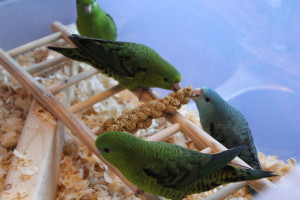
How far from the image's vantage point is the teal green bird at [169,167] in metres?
1.05

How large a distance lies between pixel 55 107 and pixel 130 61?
0.43 metres

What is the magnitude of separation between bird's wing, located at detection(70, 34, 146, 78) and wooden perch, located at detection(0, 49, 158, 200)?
0.30 meters

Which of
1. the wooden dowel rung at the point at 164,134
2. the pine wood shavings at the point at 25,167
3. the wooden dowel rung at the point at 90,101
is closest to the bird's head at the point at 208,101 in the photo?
the wooden dowel rung at the point at 164,134

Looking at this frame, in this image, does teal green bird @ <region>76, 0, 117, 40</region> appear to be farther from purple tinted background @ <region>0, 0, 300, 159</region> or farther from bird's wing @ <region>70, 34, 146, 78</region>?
purple tinted background @ <region>0, 0, 300, 159</region>

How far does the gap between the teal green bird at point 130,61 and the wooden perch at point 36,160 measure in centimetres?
38

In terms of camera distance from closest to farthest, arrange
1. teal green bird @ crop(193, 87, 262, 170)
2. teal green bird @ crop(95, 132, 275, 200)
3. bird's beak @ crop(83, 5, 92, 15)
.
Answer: teal green bird @ crop(95, 132, 275, 200), teal green bird @ crop(193, 87, 262, 170), bird's beak @ crop(83, 5, 92, 15)

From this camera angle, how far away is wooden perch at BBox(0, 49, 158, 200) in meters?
1.31

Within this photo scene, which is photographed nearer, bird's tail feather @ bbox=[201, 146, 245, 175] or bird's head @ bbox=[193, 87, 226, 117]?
bird's tail feather @ bbox=[201, 146, 245, 175]

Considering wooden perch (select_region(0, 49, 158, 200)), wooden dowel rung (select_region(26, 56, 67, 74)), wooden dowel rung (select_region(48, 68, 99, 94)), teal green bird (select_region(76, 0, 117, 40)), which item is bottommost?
wooden perch (select_region(0, 49, 158, 200))

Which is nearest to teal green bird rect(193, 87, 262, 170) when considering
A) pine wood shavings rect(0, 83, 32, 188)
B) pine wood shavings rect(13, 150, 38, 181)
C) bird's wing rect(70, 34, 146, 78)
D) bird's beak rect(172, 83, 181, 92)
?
bird's beak rect(172, 83, 181, 92)

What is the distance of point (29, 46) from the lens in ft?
6.38

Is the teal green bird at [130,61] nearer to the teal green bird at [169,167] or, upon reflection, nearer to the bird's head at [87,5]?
the bird's head at [87,5]

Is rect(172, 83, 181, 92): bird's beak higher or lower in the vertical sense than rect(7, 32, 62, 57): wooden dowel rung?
lower

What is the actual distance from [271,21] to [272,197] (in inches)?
62.3
